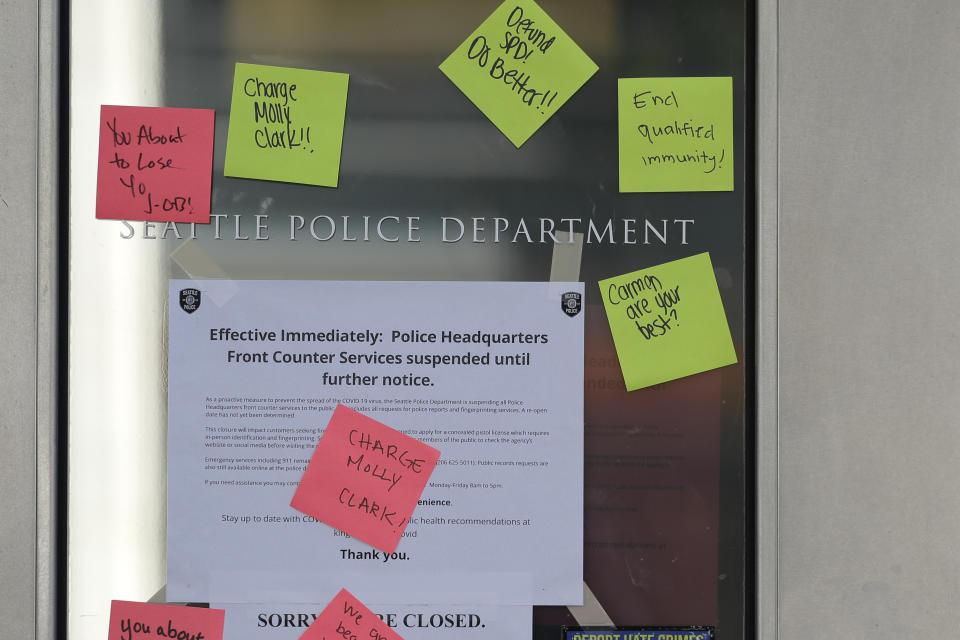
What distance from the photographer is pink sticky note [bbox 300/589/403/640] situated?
1162mm

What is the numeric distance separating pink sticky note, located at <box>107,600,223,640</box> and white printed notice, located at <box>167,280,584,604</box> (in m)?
0.02

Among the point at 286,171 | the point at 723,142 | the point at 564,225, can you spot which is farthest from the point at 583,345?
the point at 286,171

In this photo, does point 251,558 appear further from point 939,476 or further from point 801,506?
point 939,476

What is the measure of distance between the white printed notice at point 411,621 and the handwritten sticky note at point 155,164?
1.84 feet

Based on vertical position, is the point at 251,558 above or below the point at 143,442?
below

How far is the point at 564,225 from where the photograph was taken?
1.17m

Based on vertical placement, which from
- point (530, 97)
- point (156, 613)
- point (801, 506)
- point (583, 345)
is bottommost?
point (156, 613)

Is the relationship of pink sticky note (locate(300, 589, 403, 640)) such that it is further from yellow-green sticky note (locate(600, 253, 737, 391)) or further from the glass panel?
yellow-green sticky note (locate(600, 253, 737, 391))

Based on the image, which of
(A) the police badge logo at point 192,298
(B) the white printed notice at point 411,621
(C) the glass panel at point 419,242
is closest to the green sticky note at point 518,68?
(C) the glass panel at point 419,242

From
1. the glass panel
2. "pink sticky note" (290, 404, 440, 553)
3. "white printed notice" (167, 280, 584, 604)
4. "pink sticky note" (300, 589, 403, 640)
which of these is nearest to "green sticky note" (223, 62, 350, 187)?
the glass panel

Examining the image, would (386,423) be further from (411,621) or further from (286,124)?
(286,124)

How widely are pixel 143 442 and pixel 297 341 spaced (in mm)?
258

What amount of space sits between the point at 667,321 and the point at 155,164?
0.75m

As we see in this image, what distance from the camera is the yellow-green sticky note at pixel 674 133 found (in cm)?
116
